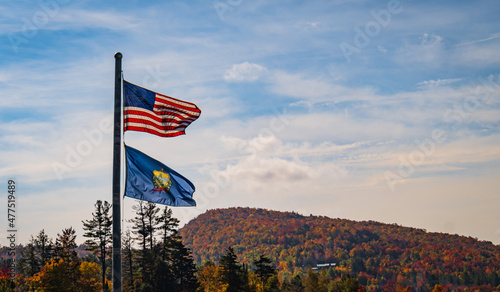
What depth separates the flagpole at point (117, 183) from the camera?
37.8ft

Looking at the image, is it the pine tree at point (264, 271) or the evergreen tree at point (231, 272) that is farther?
the pine tree at point (264, 271)

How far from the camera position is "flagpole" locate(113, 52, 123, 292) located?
11.5 metres

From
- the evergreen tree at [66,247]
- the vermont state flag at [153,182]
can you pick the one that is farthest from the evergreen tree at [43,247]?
the vermont state flag at [153,182]

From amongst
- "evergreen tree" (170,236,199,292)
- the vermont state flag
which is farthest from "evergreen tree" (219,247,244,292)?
the vermont state flag

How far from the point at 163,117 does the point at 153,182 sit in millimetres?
1933

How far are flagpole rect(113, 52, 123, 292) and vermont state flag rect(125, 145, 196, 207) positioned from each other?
3.43ft

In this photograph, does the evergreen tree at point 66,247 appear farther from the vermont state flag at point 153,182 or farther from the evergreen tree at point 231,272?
the vermont state flag at point 153,182

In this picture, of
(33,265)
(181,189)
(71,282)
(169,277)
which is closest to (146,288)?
(169,277)

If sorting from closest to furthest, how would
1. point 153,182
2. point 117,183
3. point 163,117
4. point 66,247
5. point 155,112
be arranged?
point 117,183 < point 153,182 < point 155,112 < point 163,117 < point 66,247

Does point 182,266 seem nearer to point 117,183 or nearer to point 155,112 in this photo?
point 155,112

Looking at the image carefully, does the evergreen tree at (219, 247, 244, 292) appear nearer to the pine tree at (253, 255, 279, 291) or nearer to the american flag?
the pine tree at (253, 255, 279, 291)

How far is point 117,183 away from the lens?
11836 mm

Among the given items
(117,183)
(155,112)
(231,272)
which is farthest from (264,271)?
(117,183)

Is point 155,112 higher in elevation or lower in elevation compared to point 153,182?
higher
